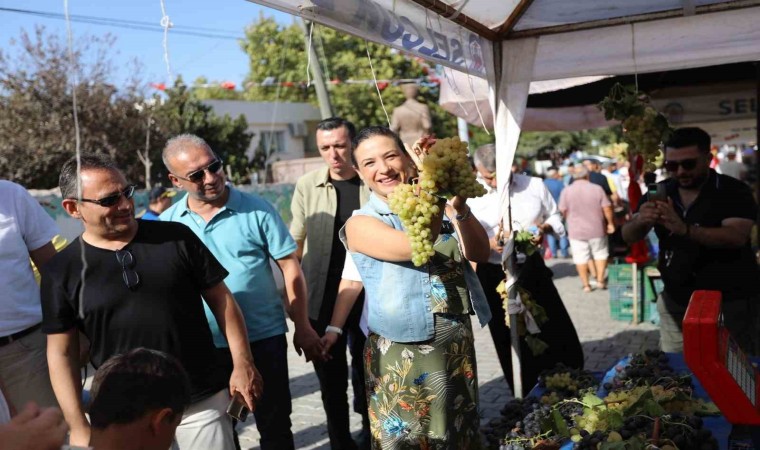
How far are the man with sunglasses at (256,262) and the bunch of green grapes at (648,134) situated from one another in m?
2.30

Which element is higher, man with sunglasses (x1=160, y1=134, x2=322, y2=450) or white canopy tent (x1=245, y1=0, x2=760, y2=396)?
white canopy tent (x1=245, y1=0, x2=760, y2=396)

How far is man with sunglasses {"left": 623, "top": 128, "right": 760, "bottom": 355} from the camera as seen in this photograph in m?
3.98

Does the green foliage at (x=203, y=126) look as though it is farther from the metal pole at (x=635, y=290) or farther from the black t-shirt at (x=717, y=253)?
the black t-shirt at (x=717, y=253)

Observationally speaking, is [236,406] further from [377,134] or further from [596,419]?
[596,419]

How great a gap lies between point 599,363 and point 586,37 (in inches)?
143

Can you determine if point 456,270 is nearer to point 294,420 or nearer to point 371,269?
point 371,269

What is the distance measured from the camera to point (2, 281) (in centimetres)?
332

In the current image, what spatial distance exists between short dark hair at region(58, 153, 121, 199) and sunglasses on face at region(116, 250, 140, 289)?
0.34 m

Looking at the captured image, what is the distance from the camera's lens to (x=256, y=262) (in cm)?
357

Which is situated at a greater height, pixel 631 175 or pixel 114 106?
pixel 114 106

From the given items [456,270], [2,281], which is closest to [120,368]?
[456,270]

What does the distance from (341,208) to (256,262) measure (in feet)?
3.59

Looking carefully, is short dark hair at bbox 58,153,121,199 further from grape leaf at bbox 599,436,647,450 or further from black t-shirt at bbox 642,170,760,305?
black t-shirt at bbox 642,170,760,305

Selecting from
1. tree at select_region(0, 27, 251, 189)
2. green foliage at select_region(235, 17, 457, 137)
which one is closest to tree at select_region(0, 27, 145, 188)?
tree at select_region(0, 27, 251, 189)
